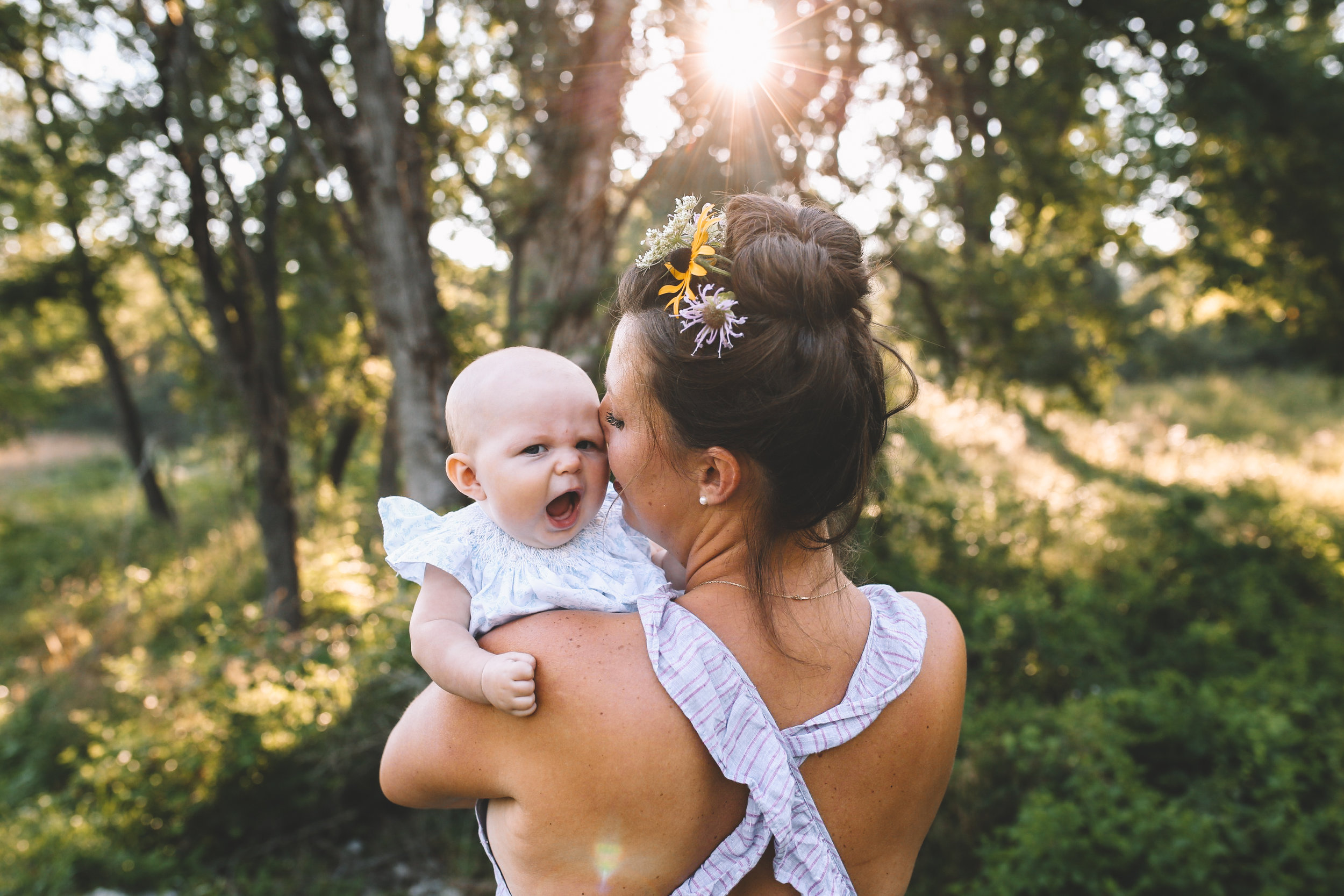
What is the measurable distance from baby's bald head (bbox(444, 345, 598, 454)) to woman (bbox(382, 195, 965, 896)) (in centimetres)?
12

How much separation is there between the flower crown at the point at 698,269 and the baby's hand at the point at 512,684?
542mm

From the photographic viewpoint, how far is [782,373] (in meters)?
1.18

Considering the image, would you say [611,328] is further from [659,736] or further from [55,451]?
[55,451]

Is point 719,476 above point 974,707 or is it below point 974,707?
above

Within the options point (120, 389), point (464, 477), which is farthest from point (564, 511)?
point (120, 389)

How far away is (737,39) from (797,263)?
3251 mm

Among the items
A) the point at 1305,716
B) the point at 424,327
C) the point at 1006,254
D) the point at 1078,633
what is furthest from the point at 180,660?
the point at 1305,716

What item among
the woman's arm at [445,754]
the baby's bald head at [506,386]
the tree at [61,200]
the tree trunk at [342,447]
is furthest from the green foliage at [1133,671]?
the tree trunk at [342,447]

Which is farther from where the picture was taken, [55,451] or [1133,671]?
[55,451]

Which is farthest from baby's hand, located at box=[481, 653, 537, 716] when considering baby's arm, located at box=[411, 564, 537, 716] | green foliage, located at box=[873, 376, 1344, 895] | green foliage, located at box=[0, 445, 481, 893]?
green foliage, located at box=[0, 445, 481, 893]

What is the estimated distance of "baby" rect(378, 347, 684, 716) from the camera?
1.29 m

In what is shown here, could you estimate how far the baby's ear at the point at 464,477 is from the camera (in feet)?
4.81

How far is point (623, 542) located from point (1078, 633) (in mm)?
5095

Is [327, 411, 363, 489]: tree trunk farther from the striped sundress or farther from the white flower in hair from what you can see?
the striped sundress
